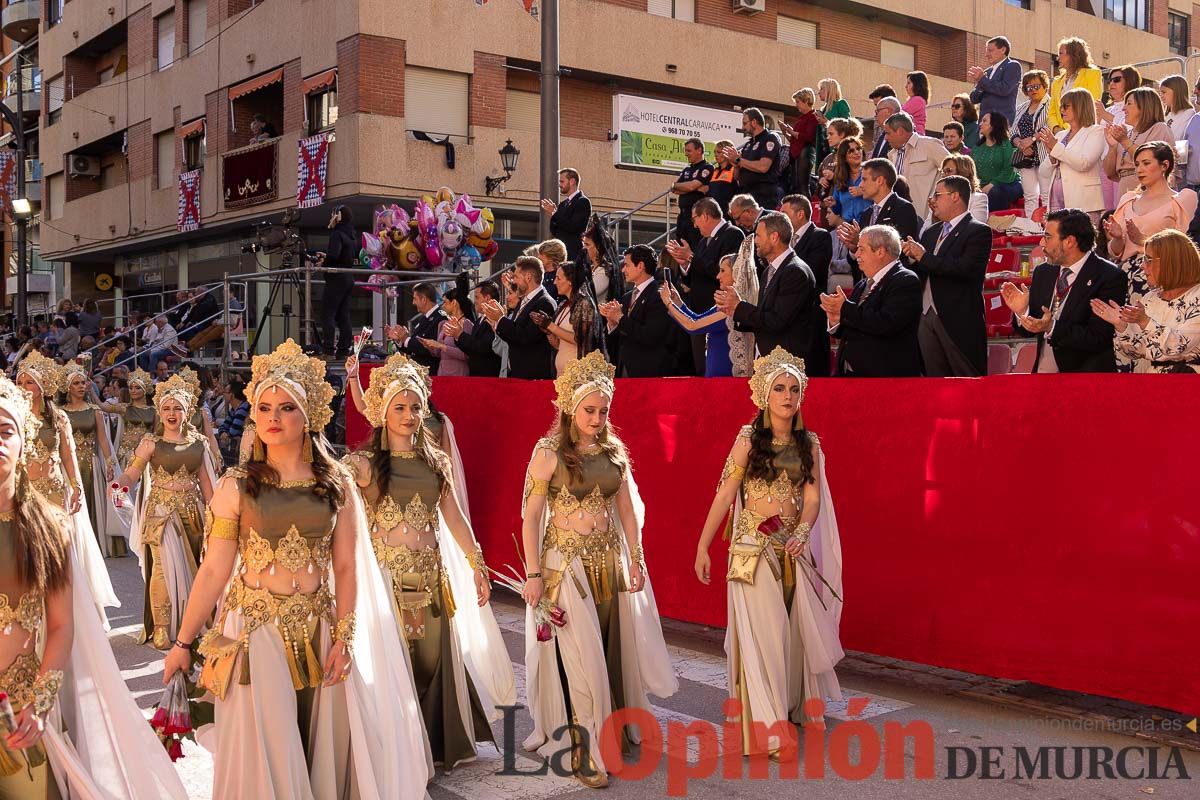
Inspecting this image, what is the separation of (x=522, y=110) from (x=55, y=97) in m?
21.2

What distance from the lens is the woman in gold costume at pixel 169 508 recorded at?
9422mm

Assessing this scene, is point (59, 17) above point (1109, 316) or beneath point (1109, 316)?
above

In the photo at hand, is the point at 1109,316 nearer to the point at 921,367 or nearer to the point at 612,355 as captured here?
the point at 921,367

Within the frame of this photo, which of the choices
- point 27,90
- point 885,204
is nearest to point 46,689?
point 885,204

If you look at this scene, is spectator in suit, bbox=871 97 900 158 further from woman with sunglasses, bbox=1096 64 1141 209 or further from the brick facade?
the brick facade

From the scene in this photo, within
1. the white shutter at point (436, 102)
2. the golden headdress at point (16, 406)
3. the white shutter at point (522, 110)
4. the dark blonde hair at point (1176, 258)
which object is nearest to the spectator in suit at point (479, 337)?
the dark blonde hair at point (1176, 258)

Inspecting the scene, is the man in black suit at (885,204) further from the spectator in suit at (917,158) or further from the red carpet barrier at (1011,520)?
the red carpet barrier at (1011,520)

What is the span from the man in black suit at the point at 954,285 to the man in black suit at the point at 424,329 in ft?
17.7

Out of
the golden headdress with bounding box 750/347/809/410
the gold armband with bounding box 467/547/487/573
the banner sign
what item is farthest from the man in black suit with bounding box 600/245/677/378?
the banner sign


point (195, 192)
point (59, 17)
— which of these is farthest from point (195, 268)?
point (59, 17)

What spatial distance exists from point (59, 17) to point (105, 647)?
41485mm

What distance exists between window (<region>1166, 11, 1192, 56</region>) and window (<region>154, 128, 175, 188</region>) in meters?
30.4

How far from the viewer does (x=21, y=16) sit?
44531 millimetres

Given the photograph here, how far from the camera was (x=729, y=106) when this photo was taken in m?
30.3
